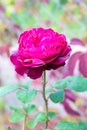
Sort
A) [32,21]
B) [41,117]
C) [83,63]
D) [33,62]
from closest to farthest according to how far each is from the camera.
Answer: [33,62], [41,117], [83,63], [32,21]

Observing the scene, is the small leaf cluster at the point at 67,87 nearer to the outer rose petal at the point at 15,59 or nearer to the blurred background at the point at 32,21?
the outer rose petal at the point at 15,59

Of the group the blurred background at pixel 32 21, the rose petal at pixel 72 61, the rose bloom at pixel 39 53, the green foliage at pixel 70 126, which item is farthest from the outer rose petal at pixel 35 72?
the blurred background at pixel 32 21

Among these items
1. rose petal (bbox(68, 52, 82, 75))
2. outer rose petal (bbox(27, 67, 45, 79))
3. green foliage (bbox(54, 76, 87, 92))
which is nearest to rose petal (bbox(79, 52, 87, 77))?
rose petal (bbox(68, 52, 82, 75))

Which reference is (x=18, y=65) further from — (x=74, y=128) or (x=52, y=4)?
(x=52, y=4)

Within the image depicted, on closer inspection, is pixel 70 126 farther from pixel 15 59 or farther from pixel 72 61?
pixel 72 61

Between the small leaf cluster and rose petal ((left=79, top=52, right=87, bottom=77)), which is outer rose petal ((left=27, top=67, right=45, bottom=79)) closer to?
the small leaf cluster

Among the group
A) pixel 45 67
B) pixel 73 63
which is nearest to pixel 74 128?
pixel 45 67

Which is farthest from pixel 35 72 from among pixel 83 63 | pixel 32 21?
pixel 32 21
